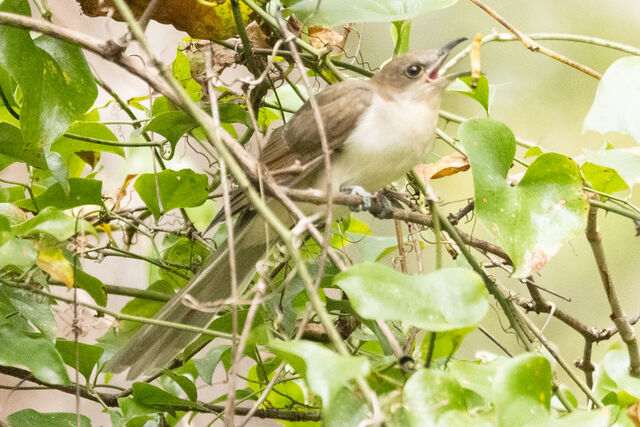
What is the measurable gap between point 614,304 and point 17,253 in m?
0.73

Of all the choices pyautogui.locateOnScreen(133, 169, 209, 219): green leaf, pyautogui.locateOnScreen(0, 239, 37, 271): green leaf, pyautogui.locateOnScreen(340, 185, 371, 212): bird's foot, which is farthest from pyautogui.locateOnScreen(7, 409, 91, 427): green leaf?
pyautogui.locateOnScreen(340, 185, 371, 212): bird's foot

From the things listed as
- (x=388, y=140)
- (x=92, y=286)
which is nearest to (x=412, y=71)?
(x=388, y=140)

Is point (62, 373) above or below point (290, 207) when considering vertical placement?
below

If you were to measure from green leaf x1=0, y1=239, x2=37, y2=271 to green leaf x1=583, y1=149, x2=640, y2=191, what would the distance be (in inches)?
26.2

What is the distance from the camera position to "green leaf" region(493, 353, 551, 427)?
628 millimetres

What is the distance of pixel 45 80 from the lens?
911mm

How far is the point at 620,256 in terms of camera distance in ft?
9.25

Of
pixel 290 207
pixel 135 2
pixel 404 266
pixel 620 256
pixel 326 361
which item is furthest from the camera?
pixel 620 256

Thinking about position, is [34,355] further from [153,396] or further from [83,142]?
[83,142]

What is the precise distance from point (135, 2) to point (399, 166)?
44cm

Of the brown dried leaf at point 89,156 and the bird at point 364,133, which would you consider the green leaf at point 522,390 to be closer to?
the bird at point 364,133

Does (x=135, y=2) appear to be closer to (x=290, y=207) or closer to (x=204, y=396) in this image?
(x=290, y=207)

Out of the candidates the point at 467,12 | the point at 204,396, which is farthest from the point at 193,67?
the point at 467,12

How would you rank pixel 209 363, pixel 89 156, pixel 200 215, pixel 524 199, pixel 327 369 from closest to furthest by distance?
1. pixel 327 369
2. pixel 524 199
3. pixel 209 363
4. pixel 89 156
5. pixel 200 215
